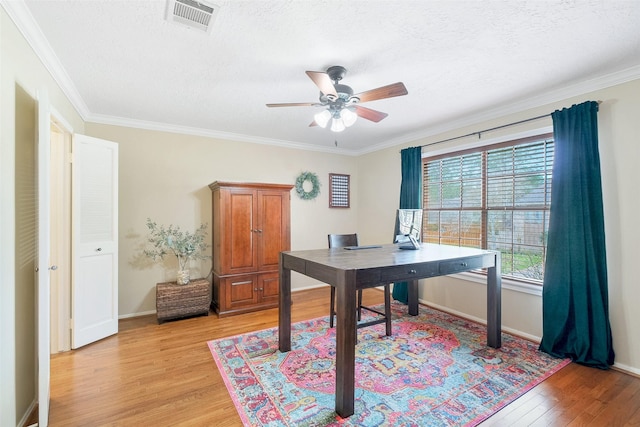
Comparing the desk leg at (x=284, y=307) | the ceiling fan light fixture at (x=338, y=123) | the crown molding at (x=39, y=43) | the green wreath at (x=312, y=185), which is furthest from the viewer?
the green wreath at (x=312, y=185)

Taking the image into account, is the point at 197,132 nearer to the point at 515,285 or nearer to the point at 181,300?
the point at 181,300

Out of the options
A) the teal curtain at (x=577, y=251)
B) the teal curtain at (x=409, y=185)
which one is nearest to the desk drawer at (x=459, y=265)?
the teal curtain at (x=577, y=251)

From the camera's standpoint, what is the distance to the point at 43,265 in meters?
1.76

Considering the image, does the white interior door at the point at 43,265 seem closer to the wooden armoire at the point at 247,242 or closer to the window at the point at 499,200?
the wooden armoire at the point at 247,242

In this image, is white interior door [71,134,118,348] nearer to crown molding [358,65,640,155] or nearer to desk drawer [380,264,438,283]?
desk drawer [380,264,438,283]

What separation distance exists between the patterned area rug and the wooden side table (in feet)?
2.67

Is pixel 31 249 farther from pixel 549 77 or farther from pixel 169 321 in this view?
pixel 549 77

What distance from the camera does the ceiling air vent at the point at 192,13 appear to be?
5.42 ft

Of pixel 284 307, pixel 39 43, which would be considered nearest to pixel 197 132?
pixel 39 43

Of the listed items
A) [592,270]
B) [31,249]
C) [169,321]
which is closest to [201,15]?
[31,249]

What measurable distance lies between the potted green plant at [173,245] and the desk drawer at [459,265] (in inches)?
117

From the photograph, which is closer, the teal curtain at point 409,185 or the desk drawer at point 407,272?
the desk drawer at point 407,272

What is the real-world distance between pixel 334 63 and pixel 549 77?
1905 millimetres

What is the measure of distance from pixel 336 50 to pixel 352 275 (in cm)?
160
